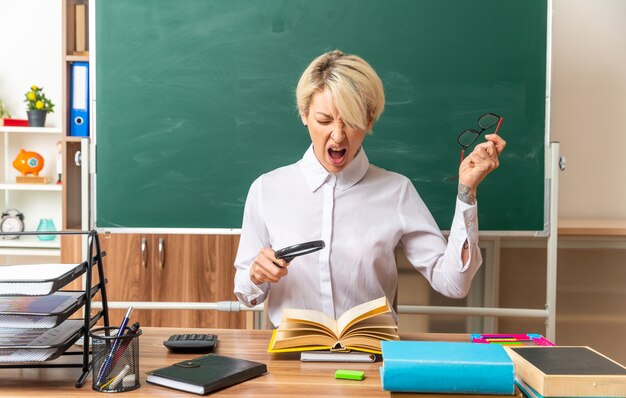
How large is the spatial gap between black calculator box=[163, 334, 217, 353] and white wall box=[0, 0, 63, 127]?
2524mm

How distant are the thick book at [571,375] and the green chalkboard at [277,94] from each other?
1408 millimetres

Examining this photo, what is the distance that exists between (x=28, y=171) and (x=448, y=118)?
7.44ft

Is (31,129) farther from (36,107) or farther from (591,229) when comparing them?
(591,229)

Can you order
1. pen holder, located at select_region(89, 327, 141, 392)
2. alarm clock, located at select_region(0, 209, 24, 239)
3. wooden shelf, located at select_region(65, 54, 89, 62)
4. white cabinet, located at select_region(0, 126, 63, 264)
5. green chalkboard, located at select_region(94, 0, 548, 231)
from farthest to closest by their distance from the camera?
white cabinet, located at select_region(0, 126, 63, 264)
alarm clock, located at select_region(0, 209, 24, 239)
wooden shelf, located at select_region(65, 54, 89, 62)
green chalkboard, located at select_region(94, 0, 548, 231)
pen holder, located at select_region(89, 327, 141, 392)

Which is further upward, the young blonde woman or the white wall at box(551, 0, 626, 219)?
the white wall at box(551, 0, 626, 219)

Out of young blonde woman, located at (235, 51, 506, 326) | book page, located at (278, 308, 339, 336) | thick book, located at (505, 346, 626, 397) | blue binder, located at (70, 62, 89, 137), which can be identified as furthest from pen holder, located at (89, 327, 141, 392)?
blue binder, located at (70, 62, 89, 137)

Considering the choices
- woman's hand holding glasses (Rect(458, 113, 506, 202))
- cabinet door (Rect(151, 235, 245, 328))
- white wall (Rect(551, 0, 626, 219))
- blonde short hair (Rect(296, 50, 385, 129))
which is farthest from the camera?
white wall (Rect(551, 0, 626, 219))

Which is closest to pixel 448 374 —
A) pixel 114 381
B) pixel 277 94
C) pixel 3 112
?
pixel 114 381

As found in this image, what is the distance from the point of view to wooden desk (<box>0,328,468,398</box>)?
118 cm

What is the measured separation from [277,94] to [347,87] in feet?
2.75

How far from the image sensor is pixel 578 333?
2951 mm

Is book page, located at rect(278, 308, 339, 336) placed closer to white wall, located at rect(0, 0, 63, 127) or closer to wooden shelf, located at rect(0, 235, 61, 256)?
wooden shelf, located at rect(0, 235, 61, 256)

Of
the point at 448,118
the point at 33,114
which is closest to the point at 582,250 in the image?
the point at 448,118

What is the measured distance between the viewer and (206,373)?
1234 millimetres
